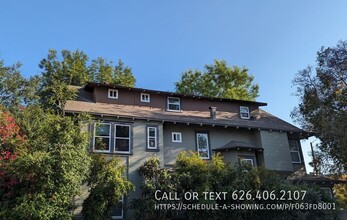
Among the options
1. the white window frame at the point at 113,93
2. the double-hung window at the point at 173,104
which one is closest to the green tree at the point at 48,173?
the white window frame at the point at 113,93

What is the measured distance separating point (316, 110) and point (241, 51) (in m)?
6.78

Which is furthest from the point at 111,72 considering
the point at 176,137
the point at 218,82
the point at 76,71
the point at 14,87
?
the point at 176,137

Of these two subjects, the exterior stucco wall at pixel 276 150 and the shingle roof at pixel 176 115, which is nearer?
the shingle roof at pixel 176 115

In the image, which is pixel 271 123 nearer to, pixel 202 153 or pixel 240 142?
pixel 240 142

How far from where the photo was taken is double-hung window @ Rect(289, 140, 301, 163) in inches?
739

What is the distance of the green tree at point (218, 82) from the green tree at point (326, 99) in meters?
10.5

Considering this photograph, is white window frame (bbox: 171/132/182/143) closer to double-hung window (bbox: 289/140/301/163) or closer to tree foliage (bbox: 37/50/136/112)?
double-hung window (bbox: 289/140/301/163)

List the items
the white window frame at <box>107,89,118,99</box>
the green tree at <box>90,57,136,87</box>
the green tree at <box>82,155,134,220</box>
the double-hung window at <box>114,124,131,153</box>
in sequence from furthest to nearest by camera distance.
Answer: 1. the green tree at <box>90,57,136,87</box>
2. the white window frame at <box>107,89,118,99</box>
3. the double-hung window at <box>114,124,131,153</box>
4. the green tree at <box>82,155,134,220</box>

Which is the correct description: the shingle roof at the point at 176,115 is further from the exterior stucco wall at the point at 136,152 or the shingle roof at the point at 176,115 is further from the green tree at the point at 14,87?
the green tree at the point at 14,87

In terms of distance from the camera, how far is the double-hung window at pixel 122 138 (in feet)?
49.4

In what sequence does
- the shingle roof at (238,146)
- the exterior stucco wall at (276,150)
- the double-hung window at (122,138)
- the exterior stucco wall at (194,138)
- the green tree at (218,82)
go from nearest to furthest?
the double-hung window at (122,138), the exterior stucco wall at (194,138), the shingle roof at (238,146), the exterior stucco wall at (276,150), the green tree at (218,82)

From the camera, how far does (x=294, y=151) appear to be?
62.6 feet

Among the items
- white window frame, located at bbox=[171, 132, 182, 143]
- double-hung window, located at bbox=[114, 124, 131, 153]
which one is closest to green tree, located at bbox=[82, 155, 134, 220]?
double-hung window, located at bbox=[114, 124, 131, 153]

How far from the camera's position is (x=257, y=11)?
14797 millimetres
